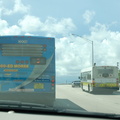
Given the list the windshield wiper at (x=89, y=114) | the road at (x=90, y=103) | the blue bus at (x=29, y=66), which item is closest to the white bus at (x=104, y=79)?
the road at (x=90, y=103)

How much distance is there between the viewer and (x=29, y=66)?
12.3 metres

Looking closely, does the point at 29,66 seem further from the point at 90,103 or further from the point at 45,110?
the point at 45,110

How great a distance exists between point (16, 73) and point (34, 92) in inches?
46.9

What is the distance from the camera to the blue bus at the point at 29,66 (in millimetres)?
12094

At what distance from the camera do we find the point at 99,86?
84.3ft

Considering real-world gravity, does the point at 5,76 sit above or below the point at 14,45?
below

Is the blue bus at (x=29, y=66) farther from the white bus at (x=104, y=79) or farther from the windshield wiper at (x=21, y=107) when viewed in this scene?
the white bus at (x=104, y=79)

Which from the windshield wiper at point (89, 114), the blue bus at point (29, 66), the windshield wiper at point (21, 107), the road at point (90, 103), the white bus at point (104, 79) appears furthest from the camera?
the white bus at point (104, 79)

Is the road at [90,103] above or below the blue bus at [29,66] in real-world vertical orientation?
below

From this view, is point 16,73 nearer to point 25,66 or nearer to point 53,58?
point 25,66

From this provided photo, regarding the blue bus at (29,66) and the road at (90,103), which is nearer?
the blue bus at (29,66)

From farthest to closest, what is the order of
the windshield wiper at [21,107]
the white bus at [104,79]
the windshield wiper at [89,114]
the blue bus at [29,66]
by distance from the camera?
the white bus at [104,79]
the blue bus at [29,66]
the windshield wiper at [21,107]
the windshield wiper at [89,114]

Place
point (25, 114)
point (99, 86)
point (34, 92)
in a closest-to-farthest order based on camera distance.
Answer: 1. point (25, 114)
2. point (34, 92)
3. point (99, 86)

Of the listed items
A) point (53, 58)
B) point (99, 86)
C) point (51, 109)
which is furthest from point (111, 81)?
point (51, 109)
